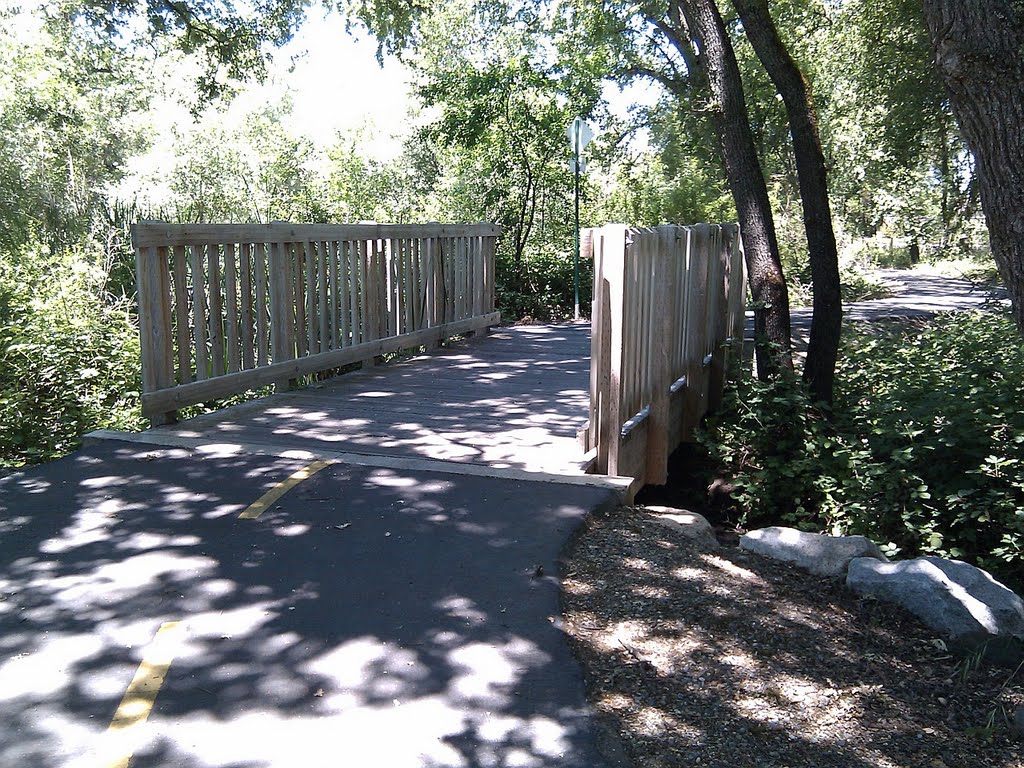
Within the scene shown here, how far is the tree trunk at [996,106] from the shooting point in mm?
3646

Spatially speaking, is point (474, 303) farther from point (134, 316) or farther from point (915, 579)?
point (915, 579)

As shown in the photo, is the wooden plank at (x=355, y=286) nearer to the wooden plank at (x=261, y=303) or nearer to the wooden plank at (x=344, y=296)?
the wooden plank at (x=344, y=296)

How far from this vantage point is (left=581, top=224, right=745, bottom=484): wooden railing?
5941 mm

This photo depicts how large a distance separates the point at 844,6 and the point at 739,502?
A: 1768cm

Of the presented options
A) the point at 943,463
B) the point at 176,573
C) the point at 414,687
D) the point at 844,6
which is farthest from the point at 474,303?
the point at 844,6

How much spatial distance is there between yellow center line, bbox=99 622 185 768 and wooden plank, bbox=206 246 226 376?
3.78 meters

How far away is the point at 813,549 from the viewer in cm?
500

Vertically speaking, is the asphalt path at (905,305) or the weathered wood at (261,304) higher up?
the weathered wood at (261,304)

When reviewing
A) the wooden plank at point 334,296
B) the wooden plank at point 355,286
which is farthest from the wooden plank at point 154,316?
the wooden plank at point 355,286

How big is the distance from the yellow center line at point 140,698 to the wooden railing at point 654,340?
3058 millimetres

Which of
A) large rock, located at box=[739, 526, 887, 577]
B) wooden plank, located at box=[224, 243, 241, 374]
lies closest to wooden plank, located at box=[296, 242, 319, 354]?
wooden plank, located at box=[224, 243, 241, 374]

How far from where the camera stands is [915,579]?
14.6ft

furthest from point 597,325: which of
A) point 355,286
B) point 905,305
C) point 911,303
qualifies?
point 911,303

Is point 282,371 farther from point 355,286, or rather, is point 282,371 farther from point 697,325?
point 697,325
